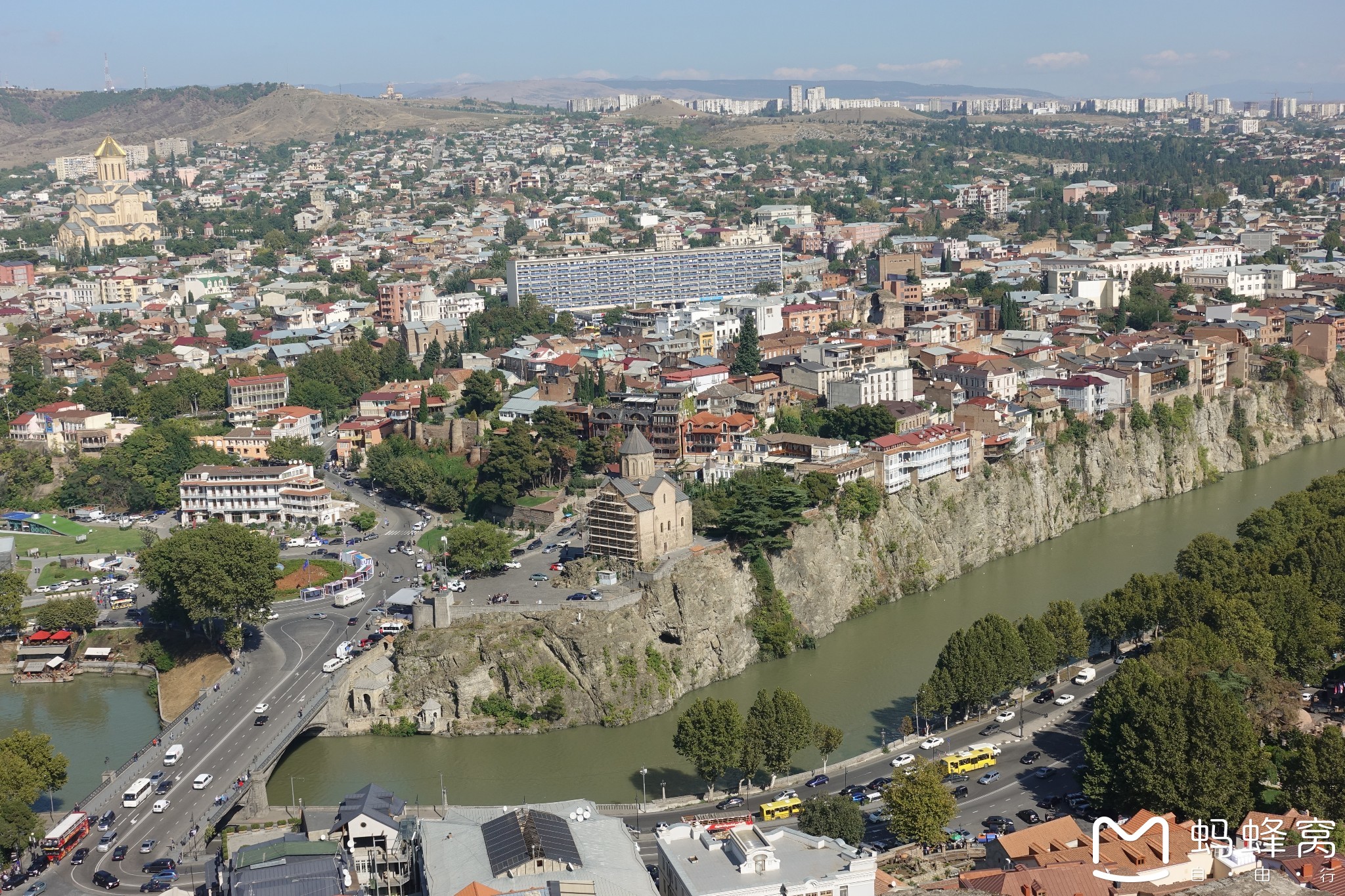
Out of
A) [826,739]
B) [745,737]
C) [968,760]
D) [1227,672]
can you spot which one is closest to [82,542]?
[745,737]

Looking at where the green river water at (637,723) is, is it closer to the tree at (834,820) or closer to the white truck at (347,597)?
the tree at (834,820)

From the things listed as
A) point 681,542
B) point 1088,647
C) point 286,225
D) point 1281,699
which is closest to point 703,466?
point 681,542

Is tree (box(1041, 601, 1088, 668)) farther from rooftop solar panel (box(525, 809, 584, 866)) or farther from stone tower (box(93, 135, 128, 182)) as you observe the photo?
stone tower (box(93, 135, 128, 182))

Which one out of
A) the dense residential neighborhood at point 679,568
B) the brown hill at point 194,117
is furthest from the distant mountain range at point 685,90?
the dense residential neighborhood at point 679,568

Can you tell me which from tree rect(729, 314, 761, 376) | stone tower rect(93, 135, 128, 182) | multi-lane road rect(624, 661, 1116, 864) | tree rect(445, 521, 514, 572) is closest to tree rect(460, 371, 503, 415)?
tree rect(729, 314, 761, 376)

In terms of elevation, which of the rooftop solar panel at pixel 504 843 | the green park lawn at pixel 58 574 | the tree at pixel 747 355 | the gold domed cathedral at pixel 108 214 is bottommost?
the green park lawn at pixel 58 574

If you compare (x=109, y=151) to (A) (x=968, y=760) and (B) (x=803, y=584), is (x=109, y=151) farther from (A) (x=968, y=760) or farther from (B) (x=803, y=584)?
(A) (x=968, y=760)
